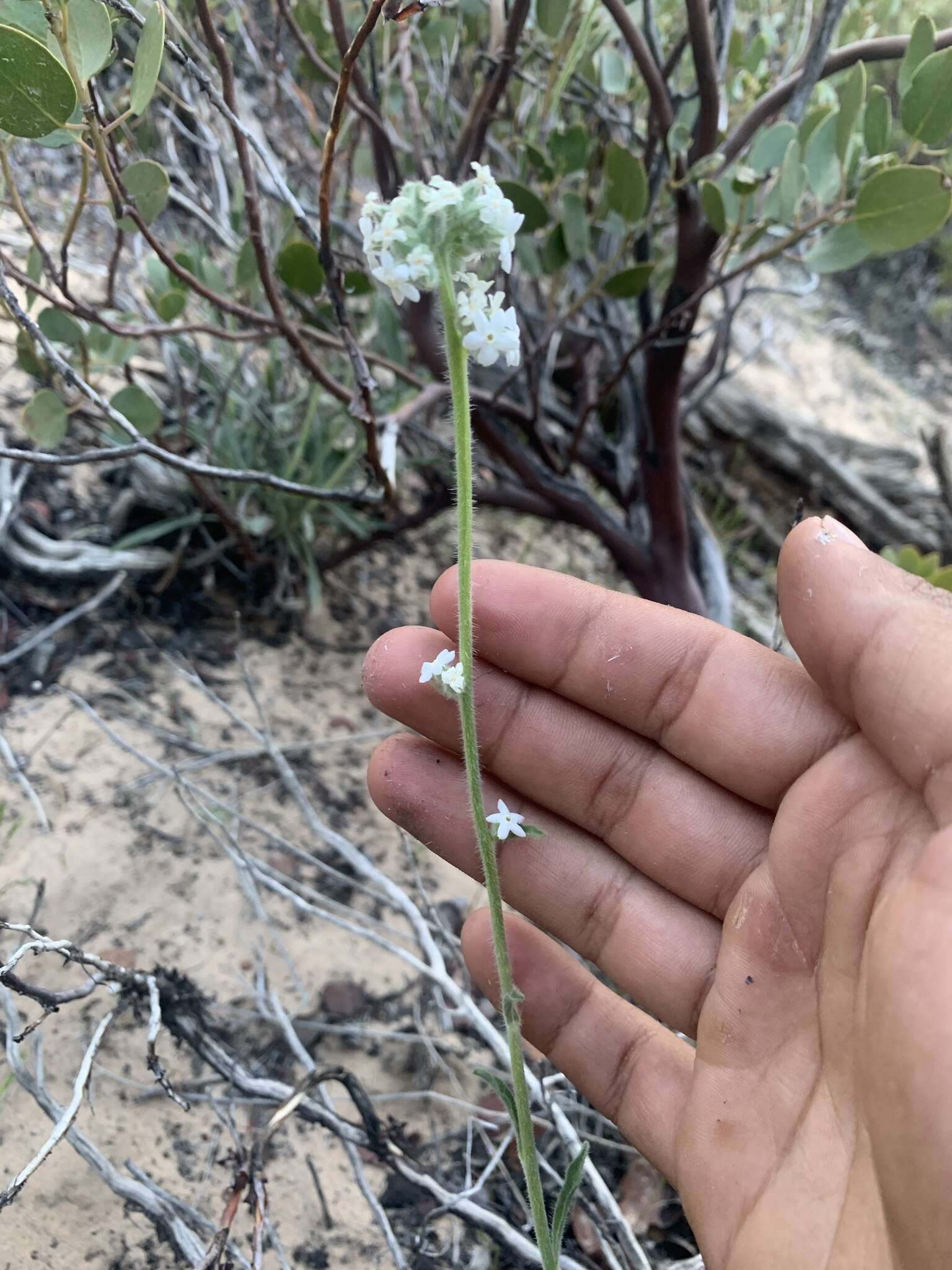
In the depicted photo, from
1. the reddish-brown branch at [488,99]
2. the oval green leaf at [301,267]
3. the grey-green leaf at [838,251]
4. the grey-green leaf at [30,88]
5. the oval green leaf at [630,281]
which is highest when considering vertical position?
the reddish-brown branch at [488,99]

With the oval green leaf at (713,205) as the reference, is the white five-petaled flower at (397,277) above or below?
below

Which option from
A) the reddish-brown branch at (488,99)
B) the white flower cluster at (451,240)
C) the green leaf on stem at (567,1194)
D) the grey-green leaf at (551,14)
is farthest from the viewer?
the grey-green leaf at (551,14)

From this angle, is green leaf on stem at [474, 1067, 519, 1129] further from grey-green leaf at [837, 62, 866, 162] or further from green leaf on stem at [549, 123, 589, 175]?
green leaf on stem at [549, 123, 589, 175]

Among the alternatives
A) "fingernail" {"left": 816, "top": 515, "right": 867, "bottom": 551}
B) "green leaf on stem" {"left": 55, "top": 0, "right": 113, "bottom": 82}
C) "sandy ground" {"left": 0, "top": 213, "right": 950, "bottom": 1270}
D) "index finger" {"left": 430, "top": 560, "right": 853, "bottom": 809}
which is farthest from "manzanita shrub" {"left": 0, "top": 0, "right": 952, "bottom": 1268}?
"fingernail" {"left": 816, "top": 515, "right": 867, "bottom": 551}

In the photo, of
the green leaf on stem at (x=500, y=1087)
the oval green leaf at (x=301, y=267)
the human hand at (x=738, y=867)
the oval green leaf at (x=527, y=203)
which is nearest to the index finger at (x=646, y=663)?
the human hand at (x=738, y=867)

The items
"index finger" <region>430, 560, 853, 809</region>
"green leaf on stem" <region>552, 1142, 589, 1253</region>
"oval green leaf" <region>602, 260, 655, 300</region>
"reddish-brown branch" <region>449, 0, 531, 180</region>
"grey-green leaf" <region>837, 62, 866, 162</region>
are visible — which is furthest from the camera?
"oval green leaf" <region>602, 260, 655, 300</region>

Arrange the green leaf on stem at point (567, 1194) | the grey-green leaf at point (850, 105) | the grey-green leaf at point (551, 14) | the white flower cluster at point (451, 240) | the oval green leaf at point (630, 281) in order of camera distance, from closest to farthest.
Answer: the white flower cluster at point (451, 240) → the green leaf on stem at point (567, 1194) → the grey-green leaf at point (850, 105) → the grey-green leaf at point (551, 14) → the oval green leaf at point (630, 281)

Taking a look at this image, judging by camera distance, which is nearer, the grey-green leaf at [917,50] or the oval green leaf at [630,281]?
the grey-green leaf at [917,50]

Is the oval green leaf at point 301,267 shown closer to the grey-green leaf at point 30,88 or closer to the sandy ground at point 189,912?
the grey-green leaf at point 30,88
